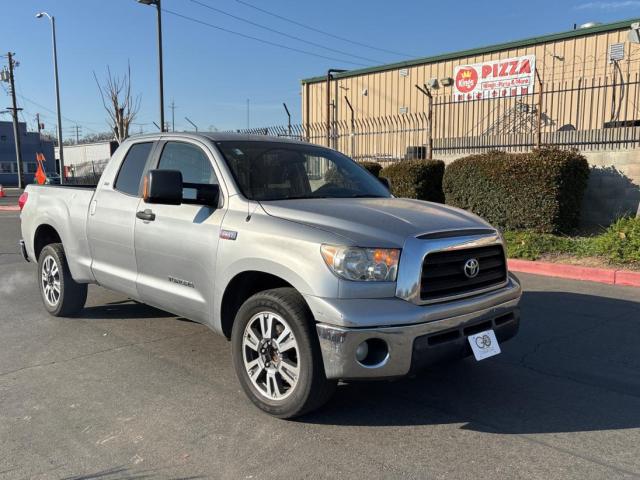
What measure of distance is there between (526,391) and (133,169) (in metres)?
3.84

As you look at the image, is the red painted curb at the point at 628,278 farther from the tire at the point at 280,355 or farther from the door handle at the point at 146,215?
the door handle at the point at 146,215

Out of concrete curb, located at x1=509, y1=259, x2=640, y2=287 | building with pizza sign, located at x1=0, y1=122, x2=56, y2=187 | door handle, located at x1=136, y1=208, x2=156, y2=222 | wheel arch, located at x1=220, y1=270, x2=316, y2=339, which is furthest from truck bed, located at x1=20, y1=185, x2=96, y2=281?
building with pizza sign, located at x1=0, y1=122, x2=56, y2=187

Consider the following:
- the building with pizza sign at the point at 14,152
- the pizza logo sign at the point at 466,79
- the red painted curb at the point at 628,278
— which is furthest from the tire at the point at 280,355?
the building with pizza sign at the point at 14,152

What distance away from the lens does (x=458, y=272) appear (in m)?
3.59

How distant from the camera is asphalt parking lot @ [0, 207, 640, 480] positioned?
3109 millimetres

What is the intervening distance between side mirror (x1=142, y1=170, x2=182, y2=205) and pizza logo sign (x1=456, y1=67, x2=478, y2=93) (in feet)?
56.7

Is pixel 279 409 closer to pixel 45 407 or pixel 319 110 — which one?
pixel 45 407

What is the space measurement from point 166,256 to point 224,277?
75cm

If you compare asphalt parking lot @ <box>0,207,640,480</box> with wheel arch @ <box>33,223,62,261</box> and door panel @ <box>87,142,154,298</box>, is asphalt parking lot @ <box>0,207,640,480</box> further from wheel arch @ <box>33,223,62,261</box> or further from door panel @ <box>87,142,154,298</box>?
wheel arch @ <box>33,223,62,261</box>

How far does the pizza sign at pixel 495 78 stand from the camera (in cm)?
1797

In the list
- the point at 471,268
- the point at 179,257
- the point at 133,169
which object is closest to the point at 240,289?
the point at 179,257

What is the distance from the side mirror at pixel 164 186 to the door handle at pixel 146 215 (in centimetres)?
49

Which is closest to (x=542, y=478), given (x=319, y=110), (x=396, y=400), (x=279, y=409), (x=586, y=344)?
(x=396, y=400)

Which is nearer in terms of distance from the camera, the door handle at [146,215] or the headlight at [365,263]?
the headlight at [365,263]
